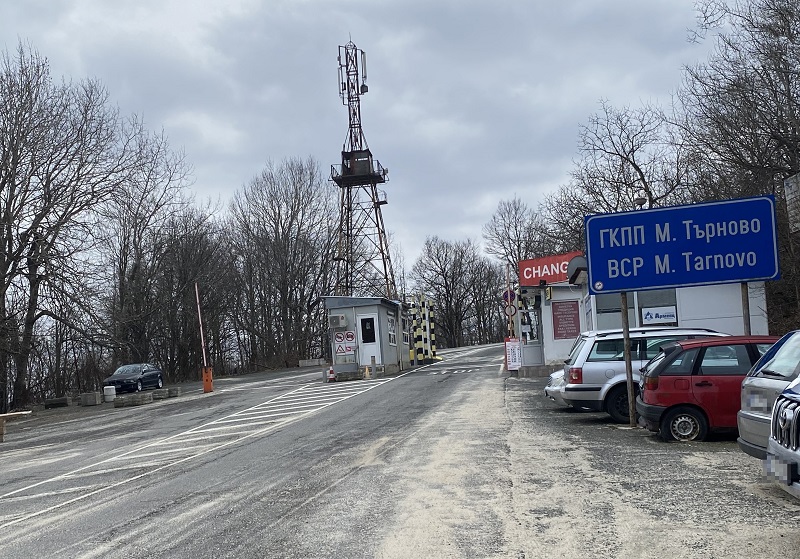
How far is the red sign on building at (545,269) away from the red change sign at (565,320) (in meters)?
0.94

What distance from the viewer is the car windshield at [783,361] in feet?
24.1

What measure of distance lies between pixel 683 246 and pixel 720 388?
3010mm

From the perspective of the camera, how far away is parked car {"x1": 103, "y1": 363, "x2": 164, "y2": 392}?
35.3 meters

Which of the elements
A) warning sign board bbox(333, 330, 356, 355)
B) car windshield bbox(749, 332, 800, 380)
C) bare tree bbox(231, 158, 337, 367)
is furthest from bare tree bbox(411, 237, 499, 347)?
car windshield bbox(749, 332, 800, 380)

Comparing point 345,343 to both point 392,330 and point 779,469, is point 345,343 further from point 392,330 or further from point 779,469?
point 779,469

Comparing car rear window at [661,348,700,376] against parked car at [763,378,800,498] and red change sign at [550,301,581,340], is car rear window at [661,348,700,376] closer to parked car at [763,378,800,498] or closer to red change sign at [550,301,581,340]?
parked car at [763,378,800,498]

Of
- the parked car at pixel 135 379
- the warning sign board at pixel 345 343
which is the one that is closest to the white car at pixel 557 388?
the warning sign board at pixel 345 343

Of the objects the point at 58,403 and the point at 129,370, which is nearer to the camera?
the point at 58,403

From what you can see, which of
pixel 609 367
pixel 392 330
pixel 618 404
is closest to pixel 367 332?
pixel 392 330

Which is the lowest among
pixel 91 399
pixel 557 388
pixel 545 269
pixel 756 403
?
pixel 91 399

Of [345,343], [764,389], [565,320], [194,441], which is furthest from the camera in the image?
[345,343]

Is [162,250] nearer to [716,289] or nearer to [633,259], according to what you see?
[716,289]

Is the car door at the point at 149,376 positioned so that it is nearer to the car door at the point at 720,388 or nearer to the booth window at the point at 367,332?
the booth window at the point at 367,332

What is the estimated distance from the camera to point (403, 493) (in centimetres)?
820
